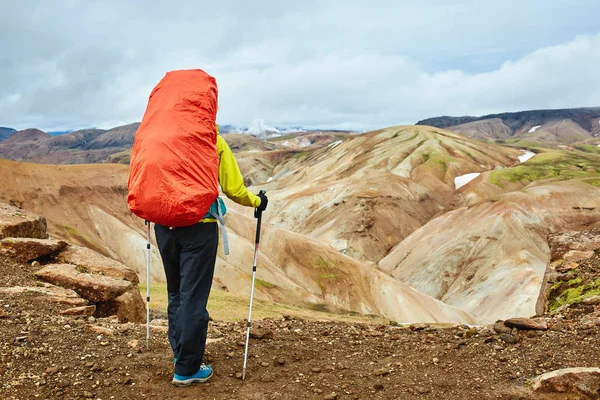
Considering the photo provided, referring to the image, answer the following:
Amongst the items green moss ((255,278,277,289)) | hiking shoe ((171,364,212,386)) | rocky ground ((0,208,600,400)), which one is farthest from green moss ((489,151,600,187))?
hiking shoe ((171,364,212,386))

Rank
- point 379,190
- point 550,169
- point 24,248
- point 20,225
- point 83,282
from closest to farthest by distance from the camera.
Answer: point 83,282
point 24,248
point 20,225
point 379,190
point 550,169

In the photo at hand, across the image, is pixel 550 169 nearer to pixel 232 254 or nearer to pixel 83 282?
pixel 232 254

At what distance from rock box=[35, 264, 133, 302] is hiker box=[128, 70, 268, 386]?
19.3 ft

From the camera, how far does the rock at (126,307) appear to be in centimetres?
1180

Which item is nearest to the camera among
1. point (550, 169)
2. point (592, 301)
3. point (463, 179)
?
point (592, 301)

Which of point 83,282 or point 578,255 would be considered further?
point 578,255

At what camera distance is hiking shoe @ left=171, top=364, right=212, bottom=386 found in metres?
6.27

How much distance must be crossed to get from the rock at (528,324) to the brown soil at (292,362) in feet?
0.83

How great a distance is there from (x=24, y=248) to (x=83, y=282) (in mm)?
2094

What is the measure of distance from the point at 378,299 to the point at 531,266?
27.9 m

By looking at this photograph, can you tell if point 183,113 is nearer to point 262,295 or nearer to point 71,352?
point 71,352

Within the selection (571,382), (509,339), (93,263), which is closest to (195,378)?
(571,382)

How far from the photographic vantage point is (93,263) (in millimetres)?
13352

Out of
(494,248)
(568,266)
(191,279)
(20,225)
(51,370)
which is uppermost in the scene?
(20,225)
